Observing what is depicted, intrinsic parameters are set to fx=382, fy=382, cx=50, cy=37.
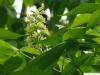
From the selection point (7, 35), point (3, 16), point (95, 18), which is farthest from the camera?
point (3, 16)

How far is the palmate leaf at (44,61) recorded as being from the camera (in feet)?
3.91

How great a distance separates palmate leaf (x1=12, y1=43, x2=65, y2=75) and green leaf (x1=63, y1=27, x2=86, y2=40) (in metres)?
0.03

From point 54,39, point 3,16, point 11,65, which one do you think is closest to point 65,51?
point 54,39

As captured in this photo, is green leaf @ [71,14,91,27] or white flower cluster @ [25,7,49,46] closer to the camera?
green leaf @ [71,14,91,27]

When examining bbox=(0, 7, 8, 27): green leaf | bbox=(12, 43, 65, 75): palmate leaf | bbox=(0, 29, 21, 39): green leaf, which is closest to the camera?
bbox=(12, 43, 65, 75): palmate leaf

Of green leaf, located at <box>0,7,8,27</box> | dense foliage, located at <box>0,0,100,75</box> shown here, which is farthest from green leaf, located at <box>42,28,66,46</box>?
green leaf, located at <box>0,7,8,27</box>

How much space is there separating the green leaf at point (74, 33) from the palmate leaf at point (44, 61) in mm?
30

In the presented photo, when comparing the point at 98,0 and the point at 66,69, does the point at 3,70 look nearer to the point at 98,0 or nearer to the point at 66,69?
the point at 66,69

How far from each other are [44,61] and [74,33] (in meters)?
0.13

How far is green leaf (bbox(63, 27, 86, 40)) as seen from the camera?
3.91ft

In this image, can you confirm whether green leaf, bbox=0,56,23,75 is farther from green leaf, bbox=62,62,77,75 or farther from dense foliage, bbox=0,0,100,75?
green leaf, bbox=62,62,77,75

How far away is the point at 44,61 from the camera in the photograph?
1.20 m

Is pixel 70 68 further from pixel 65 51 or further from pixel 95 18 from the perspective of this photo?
pixel 95 18

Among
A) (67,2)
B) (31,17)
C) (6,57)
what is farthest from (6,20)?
(6,57)
